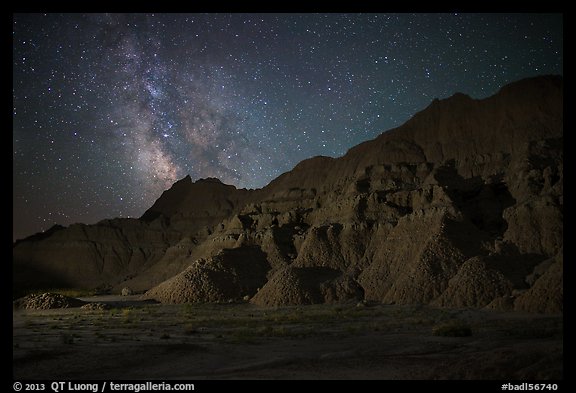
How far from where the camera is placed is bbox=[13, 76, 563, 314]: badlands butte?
3900cm

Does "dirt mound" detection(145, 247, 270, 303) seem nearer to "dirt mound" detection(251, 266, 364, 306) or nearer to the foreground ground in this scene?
"dirt mound" detection(251, 266, 364, 306)

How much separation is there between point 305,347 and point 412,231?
29.5 metres

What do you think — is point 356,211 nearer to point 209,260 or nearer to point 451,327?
point 209,260

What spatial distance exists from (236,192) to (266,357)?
4702 inches

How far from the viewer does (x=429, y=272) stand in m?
40.2

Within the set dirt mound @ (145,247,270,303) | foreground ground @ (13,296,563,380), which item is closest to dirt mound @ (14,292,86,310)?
dirt mound @ (145,247,270,303)

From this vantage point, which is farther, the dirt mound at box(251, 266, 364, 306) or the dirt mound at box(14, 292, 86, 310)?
the dirt mound at box(14, 292, 86, 310)

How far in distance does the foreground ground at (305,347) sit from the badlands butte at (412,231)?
22.3 feet

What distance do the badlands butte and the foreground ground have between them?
679cm

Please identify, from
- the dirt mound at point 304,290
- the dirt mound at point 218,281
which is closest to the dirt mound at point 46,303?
the dirt mound at point 218,281

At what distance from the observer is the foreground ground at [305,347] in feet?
51.1

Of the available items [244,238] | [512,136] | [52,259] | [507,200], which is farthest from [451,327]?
[52,259]

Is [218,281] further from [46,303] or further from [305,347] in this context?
[305,347]

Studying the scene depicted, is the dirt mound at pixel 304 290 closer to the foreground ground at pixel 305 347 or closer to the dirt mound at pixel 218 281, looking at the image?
the dirt mound at pixel 218 281
